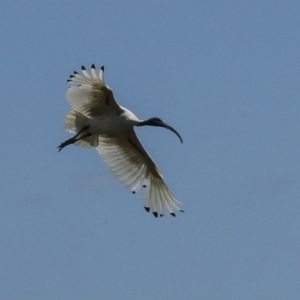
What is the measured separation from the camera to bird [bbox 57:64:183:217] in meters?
27.9

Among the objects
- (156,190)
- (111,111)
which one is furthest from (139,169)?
(111,111)

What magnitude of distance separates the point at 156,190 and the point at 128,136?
1375 millimetres

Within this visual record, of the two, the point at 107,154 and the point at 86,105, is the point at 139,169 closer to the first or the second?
the point at 107,154

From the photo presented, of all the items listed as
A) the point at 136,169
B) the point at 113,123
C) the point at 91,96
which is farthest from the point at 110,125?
the point at 136,169

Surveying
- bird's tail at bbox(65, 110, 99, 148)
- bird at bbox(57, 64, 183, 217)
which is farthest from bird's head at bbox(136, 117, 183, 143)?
bird's tail at bbox(65, 110, 99, 148)

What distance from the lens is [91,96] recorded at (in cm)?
2808

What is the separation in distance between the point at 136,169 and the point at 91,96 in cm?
286

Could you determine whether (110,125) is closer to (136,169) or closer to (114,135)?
(114,135)

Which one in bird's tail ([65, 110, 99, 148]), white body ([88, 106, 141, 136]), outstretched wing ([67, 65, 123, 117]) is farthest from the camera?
bird's tail ([65, 110, 99, 148])

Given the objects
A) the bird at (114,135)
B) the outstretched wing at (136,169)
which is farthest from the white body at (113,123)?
the outstretched wing at (136,169)

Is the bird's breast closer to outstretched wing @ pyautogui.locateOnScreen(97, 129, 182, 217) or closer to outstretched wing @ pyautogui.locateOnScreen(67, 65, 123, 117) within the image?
outstretched wing @ pyautogui.locateOnScreen(67, 65, 123, 117)

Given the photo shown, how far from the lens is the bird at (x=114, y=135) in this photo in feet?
91.7

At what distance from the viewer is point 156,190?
98.8 feet

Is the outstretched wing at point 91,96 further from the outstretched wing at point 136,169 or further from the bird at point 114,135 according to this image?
the outstretched wing at point 136,169
